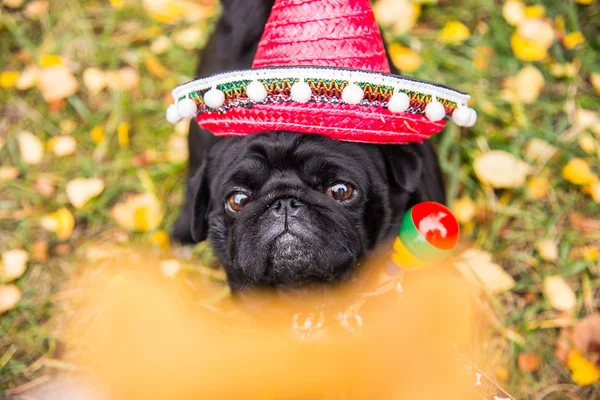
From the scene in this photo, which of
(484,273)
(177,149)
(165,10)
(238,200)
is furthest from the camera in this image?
(165,10)

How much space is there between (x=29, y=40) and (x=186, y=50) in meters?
0.87

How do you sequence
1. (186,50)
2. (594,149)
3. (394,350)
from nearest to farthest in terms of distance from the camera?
(394,350) < (594,149) < (186,50)

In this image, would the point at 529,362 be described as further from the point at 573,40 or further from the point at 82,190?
the point at 82,190

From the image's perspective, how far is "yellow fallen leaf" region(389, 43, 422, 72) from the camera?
2.93 meters

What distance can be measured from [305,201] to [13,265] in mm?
1526

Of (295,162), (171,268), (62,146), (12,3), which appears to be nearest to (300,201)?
(295,162)

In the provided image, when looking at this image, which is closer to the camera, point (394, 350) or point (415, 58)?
point (394, 350)

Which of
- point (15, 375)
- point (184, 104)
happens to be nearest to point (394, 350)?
point (184, 104)

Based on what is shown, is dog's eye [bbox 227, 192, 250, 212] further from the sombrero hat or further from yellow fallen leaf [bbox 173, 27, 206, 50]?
yellow fallen leaf [bbox 173, 27, 206, 50]

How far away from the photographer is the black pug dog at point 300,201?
179 centimetres

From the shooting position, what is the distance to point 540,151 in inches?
105

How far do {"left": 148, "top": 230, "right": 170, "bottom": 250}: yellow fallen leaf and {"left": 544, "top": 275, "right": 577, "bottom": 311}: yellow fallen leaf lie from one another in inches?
64.0

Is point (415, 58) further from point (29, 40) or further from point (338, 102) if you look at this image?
point (29, 40)

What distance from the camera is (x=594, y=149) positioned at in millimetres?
2625
